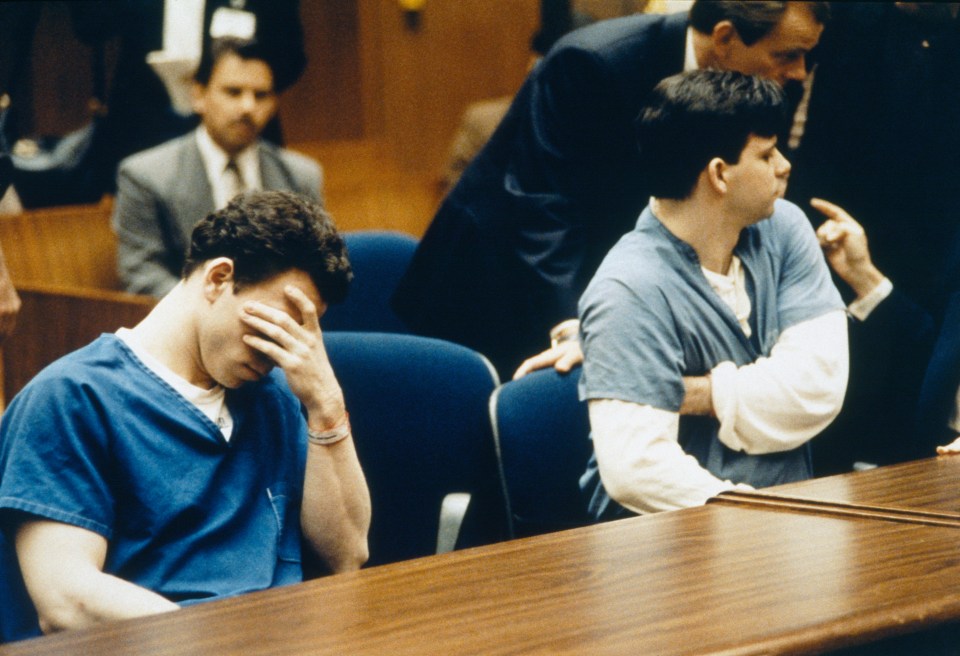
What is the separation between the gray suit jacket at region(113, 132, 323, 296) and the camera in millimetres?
3512

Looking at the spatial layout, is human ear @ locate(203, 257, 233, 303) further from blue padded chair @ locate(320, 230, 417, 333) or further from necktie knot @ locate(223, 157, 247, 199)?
necktie knot @ locate(223, 157, 247, 199)

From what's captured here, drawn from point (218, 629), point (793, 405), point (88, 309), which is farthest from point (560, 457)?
point (88, 309)

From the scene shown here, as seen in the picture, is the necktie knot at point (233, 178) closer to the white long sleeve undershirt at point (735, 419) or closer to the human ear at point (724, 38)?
the human ear at point (724, 38)

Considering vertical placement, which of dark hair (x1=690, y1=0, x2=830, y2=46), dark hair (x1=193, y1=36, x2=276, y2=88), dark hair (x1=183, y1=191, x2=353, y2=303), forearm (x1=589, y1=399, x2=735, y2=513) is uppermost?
dark hair (x1=690, y1=0, x2=830, y2=46)

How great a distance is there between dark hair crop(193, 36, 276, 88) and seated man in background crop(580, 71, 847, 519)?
183 cm

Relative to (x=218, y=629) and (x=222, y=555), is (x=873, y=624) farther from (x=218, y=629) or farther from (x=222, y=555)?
(x=222, y=555)

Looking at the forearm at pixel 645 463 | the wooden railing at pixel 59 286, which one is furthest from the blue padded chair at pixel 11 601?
the wooden railing at pixel 59 286

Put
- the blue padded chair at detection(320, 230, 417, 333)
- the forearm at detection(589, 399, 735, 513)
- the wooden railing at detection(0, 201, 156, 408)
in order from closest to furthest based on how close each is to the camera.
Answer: the forearm at detection(589, 399, 735, 513)
the blue padded chair at detection(320, 230, 417, 333)
the wooden railing at detection(0, 201, 156, 408)

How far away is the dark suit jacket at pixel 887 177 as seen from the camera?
2.49 metres

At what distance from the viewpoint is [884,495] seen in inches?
68.7

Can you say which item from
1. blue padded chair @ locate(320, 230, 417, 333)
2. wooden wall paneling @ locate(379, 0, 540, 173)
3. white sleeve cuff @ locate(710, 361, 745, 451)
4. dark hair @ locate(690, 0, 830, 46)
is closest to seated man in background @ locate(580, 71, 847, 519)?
white sleeve cuff @ locate(710, 361, 745, 451)

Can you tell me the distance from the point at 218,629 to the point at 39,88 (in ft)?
12.6

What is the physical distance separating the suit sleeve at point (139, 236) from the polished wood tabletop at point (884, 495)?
7.00 feet

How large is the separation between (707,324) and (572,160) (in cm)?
65
